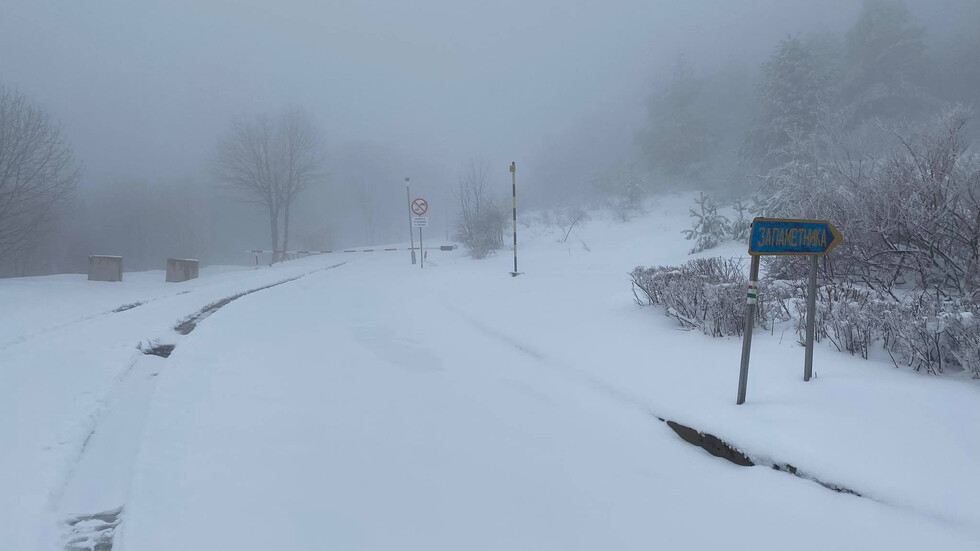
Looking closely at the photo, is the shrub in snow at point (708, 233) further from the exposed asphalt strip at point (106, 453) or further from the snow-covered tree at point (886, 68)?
the snow-covered tree at point (886, 68)

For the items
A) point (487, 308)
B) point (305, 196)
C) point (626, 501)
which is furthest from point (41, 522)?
point (305, 196)

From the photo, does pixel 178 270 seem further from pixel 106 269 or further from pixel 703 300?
pixel 703 300

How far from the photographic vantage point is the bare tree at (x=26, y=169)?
2269cm

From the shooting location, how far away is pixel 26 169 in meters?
23.2

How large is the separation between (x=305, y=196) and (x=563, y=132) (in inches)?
1480

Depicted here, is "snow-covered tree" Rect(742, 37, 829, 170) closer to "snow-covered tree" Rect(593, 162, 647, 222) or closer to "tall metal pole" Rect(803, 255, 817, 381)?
"snow-covered tree" Rect(593, 162, 647, 222)

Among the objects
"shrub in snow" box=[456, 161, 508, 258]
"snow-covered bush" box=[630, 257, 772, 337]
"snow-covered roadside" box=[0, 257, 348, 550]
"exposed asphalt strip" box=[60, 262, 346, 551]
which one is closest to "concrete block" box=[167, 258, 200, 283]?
"snow-covered roadside" box=[0, 257, 348, 550]

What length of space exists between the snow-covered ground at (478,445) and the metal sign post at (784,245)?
0.34 meters

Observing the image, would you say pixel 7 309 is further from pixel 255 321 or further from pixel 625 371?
pixel 625 371

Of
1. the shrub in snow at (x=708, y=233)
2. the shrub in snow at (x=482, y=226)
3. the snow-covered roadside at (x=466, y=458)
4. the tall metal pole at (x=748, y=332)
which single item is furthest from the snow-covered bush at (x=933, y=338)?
the shrub in snow at (x=482, y=226)

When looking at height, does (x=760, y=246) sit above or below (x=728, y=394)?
A: above

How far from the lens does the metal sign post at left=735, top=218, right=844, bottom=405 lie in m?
3.96

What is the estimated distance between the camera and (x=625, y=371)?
536 centimetres

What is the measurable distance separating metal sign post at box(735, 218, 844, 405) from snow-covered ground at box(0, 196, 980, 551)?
345mm
